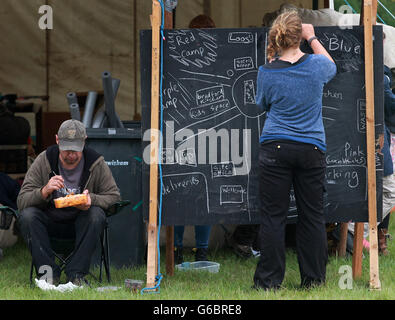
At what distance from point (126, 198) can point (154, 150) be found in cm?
108

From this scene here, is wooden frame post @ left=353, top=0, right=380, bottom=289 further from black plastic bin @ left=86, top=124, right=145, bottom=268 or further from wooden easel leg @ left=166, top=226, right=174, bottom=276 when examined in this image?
black plastic bin @ left=86, top=124, right=145, bottom=268

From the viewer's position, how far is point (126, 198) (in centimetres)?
580

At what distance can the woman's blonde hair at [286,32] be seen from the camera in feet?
14.5

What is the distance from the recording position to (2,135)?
8.46 meters

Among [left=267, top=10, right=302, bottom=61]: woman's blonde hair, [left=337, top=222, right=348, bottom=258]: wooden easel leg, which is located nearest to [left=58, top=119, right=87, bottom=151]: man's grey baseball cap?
[left=267, top=10, right=302, bottom=61]: woman's blonde hair

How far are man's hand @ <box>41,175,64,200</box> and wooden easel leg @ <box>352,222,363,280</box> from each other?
86.7 inches

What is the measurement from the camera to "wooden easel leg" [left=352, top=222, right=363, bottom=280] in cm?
509

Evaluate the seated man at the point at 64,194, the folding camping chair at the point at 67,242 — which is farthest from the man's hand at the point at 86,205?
the folding camping chair at the point at 67,242

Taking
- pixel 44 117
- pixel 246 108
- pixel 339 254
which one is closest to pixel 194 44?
pixel 246 108

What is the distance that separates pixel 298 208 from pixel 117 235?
183 centimetres

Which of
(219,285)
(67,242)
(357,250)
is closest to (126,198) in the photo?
(67,242)

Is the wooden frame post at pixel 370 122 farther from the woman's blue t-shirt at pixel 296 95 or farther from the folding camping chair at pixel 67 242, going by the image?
the folding camping chair at pixel 67 242
